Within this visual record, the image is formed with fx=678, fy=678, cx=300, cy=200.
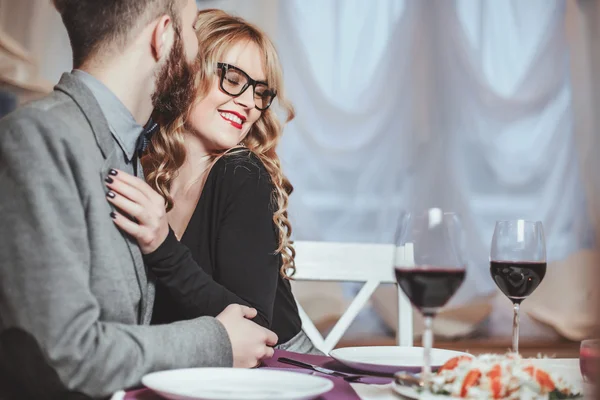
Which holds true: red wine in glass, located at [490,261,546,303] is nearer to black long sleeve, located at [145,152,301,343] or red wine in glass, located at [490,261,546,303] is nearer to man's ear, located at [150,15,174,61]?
black long sleeve, located at [145,152,301,343]

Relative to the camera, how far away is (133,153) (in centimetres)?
125

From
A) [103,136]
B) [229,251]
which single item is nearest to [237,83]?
[229,251]

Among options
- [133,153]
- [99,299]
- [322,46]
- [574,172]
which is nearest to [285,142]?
[322,46]

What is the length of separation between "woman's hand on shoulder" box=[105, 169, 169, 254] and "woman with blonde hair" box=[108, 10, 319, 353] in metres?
0.14

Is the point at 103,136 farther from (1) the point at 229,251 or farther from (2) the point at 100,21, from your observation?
(1) the point at 229,251

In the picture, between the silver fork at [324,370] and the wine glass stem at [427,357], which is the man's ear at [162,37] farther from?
the wine glass stem at [427,357]

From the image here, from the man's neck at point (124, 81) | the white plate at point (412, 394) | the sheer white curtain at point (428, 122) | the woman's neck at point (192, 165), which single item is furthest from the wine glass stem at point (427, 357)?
the sheer white curtain at point (428, 122)

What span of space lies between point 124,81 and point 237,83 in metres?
0.63

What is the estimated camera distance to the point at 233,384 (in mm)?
874

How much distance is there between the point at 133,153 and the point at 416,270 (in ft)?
2.06

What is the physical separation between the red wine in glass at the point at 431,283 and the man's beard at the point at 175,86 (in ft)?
2.28

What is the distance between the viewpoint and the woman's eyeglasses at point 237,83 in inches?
70.1

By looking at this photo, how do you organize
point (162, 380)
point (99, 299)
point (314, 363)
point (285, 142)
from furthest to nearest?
point (285, 142)
point (314, 363)
point (99, 299)
point (162, 380)

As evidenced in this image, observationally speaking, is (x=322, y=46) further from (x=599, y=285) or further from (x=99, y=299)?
(x=599, y=285)
